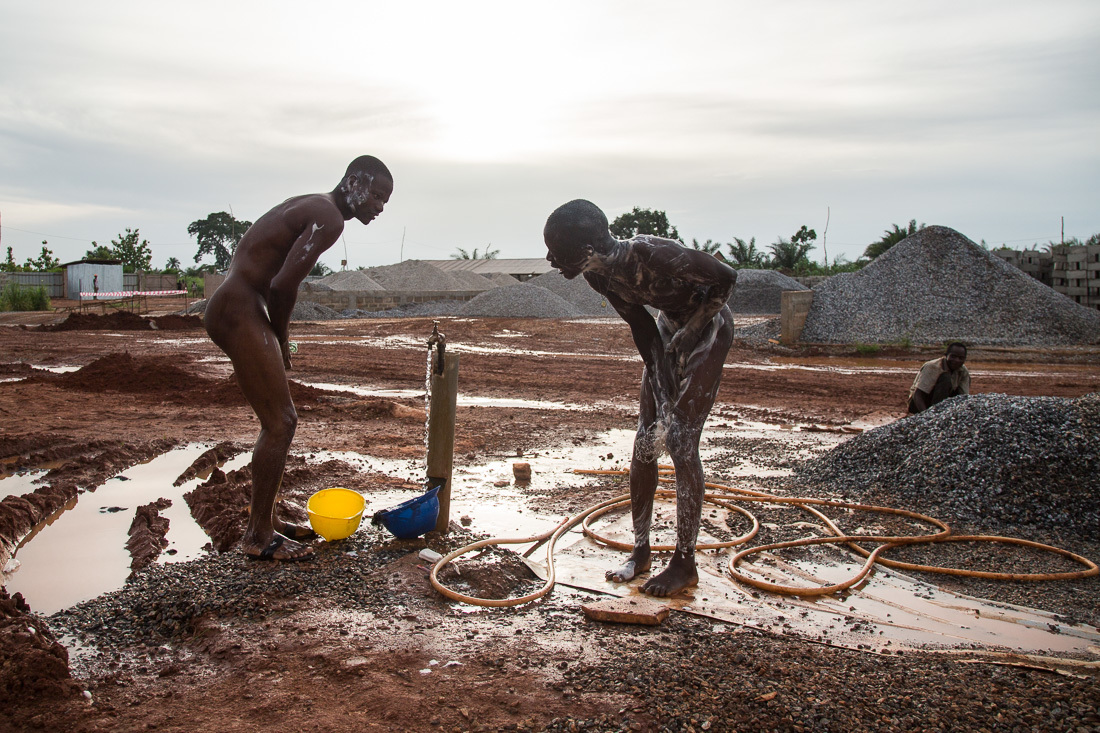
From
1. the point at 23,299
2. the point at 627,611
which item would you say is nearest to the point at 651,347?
the point at 627,611

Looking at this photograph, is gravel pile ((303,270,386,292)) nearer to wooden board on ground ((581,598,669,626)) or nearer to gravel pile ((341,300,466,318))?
gravel pile ((341,300,466,318))

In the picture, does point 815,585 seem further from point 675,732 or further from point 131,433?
point 131,433

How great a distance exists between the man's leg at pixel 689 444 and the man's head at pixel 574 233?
0.69m

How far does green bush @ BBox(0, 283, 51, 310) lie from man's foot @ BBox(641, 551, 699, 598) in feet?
102

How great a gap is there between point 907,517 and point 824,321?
13873 mm

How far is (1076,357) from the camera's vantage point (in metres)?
15.2

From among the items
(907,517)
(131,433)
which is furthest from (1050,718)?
(131,433)

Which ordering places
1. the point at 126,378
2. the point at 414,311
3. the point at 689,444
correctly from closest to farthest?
the point at 689,444, the point at 126,378, the point at 414,311

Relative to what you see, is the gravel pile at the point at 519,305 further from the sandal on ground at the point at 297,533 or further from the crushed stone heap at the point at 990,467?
the sandal on ground at the point at 297,533

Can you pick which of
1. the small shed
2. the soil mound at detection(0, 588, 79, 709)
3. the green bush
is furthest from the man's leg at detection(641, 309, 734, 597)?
the small shed

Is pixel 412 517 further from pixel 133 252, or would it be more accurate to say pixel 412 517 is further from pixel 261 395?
pixel 133 252

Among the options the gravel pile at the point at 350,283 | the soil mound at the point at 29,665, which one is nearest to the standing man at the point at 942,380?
the soil mound at the point at 29,665

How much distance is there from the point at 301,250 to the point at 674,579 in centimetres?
227

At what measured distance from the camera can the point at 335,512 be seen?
3955 millimetres
